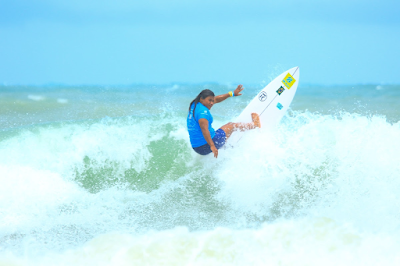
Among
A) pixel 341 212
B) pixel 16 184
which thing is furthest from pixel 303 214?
pixel 16 184

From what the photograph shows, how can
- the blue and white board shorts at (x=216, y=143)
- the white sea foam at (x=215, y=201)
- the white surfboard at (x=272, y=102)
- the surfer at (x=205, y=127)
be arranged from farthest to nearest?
the white surfboard at (x=272, y=102), the blue and white board shorts at (x=216, y=143), the surfer at (x=205, y=127), the white sea foam at (x=215, y=201)

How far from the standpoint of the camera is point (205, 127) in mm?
4227

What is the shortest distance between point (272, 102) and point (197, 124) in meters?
1.71

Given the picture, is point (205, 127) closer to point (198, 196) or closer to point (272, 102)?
point (198, 196)

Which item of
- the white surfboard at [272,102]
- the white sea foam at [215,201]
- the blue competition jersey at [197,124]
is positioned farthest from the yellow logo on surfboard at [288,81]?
the blue competition jersey at [197,124]

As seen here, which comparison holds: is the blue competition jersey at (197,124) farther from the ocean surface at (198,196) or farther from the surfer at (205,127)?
the ocean surface at (198,196)

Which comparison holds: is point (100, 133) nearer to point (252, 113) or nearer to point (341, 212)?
point (252, 113)

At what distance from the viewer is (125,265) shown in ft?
10.3

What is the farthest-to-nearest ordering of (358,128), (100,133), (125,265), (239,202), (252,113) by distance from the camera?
1. (100,133)
2. (252,113)
3. (358,128)
4. (239,202)
5. (125,265)

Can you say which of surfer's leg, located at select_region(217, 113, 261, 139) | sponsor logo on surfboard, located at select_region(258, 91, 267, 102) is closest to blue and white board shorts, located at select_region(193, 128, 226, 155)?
surfer's leg, located at select_region(217, 113, 261, 139)

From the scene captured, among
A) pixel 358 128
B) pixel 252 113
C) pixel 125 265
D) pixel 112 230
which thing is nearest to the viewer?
pixel 125 265

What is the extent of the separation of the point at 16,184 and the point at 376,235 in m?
4.34

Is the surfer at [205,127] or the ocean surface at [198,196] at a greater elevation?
the surfer at [205,127]

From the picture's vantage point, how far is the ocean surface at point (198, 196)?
3299mm
